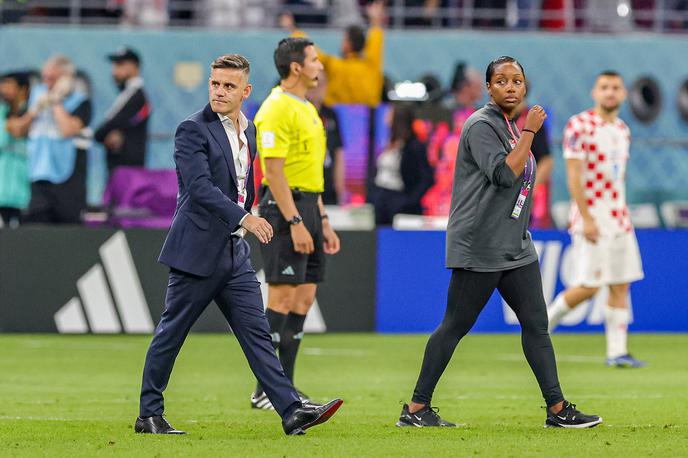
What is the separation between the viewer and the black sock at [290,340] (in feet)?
31.5

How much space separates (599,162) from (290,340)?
4.08 meters

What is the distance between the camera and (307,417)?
7621 millimetres

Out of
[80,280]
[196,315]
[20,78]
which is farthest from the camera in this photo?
[20,78]

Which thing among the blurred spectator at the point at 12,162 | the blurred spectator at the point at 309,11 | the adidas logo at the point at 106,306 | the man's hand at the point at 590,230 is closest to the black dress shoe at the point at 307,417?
the man's hand at the point at 590,230

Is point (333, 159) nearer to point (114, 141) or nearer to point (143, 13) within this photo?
point (114, 141)

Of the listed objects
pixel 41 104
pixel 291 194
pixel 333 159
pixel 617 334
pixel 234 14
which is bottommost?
pixel 617 334

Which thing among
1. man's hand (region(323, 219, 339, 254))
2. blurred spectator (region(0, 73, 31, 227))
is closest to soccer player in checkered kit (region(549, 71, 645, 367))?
man's hand (region(323, 219, 339, 254))

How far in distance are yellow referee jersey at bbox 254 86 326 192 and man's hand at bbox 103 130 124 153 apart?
26.1ft

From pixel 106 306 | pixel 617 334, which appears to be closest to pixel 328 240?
pixel 617 334

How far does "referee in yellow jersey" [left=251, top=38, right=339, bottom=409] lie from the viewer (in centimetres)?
932

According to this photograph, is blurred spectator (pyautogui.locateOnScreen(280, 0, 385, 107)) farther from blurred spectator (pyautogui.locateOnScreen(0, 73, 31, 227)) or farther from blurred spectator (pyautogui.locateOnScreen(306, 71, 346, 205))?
blurred spectator (pyautogui.locateOnScreen(0, 73, 31, 227))

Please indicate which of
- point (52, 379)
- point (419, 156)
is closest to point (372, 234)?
point (419, 156)

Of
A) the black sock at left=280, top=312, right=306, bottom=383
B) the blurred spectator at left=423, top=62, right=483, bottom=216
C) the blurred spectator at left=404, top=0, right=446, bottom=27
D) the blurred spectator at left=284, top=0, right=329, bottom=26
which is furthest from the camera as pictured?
the blurred spectator at left=404, top=0, right=446, bottom=27

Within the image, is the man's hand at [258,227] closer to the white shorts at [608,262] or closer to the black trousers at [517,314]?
the black trousers at [517,314]
